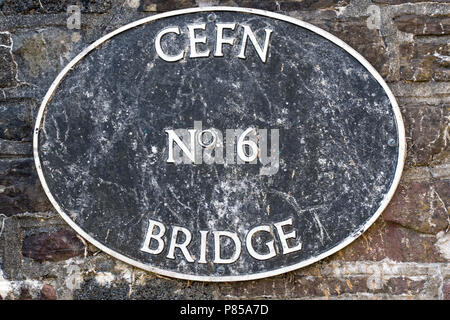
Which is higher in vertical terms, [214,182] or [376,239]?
[214,182]

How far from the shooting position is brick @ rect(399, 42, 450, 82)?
157 cm

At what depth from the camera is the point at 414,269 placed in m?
1.58

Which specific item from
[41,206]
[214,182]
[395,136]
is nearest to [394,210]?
[395,136]

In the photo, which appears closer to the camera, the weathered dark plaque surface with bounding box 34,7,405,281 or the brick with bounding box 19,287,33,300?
the weathered dark plaque surface with bounding box 34,7,405,281

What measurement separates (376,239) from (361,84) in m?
0.48

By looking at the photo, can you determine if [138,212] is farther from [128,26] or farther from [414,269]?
[414,269]

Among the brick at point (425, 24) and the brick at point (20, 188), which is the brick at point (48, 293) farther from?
the brick at point (425, 24)

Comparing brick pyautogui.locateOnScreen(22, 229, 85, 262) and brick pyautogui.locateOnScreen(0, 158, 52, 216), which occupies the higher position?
brick pyautogui.locateOnScreen(0, 158, 52, 216)

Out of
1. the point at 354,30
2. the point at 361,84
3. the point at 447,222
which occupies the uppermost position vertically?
the point at 354,30

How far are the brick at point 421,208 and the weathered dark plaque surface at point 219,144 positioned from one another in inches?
3.3

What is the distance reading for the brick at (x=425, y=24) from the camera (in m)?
1.56

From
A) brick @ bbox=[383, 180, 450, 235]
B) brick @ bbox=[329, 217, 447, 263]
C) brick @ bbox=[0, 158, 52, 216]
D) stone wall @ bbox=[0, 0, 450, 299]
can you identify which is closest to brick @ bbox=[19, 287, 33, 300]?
stone wall @ bbox=[0, 0, 450, 299]

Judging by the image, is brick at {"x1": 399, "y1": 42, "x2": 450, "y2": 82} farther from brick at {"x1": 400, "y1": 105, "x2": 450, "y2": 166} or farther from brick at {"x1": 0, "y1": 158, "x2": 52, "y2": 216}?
brick at {"x1": 0, "y1": 158, "x2": 52, "y2": 216}

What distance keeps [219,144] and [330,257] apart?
1.63 ft
